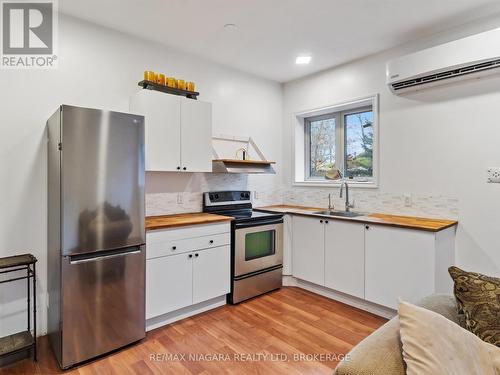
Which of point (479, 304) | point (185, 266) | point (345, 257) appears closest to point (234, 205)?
point (185, 266)

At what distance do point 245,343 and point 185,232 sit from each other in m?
1.05

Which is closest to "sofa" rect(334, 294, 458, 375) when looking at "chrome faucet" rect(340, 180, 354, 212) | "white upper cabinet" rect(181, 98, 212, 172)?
"white upper cabinet" rect(181, 98, 212, 172)

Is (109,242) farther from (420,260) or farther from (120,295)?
(420,260)

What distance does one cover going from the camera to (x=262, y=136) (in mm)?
4098

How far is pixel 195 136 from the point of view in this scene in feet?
9.93

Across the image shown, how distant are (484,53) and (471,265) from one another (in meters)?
1.76

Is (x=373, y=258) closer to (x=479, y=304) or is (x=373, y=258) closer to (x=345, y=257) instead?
(x=345, y=257)

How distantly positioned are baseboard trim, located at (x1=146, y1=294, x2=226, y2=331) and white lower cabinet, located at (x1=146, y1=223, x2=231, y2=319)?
0.10m

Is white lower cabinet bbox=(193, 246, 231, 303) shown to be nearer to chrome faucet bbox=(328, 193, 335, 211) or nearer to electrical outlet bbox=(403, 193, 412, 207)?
chrome faucet bbox=(328, 193, 335, 211)

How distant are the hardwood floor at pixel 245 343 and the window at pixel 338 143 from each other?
1.60m

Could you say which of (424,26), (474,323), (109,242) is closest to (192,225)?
(109,242)

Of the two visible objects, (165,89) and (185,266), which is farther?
(165,89)

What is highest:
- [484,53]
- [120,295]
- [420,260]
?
[484,53]

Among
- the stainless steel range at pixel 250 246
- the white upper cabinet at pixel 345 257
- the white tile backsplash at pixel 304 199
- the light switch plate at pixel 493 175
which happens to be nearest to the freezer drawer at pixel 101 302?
the white tile backsplash at pixel 304 199
